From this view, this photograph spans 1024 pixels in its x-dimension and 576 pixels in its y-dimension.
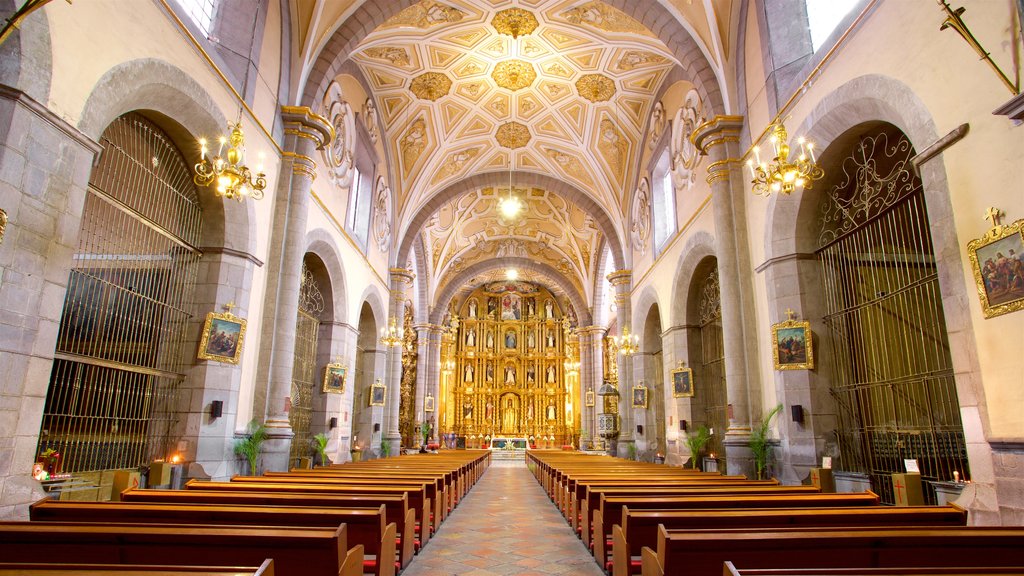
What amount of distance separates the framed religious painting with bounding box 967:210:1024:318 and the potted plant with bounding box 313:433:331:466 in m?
11.7

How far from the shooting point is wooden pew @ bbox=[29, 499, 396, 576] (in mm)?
3721

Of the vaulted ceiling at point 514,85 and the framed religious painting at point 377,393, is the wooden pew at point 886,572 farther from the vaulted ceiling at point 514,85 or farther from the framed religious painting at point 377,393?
the framed religious painting at point 377,393

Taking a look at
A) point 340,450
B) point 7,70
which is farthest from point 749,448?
point 7,70

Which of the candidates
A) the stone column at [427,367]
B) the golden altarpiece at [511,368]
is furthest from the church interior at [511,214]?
the golden altarpiece at [511,368]

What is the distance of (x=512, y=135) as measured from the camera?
63.8 ft

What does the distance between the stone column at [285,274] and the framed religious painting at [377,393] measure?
675 centimetres

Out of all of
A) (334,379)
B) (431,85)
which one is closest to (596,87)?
(431,85)

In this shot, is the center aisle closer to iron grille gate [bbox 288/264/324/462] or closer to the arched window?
iron grille gate [bbox 288/264/324/462]

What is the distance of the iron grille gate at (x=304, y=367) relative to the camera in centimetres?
1309

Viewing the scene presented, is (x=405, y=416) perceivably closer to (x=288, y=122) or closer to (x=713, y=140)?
(x=288, y=122)

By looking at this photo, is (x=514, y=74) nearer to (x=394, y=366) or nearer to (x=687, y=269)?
(x=687, y=269)

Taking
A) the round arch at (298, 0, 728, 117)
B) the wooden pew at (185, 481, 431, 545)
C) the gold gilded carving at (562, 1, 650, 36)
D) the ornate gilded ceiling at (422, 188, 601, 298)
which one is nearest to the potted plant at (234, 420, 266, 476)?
the wooden pew at (185, 481, 431, 545)

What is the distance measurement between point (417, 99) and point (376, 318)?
6859 millimetres

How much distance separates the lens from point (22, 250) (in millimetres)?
5027
